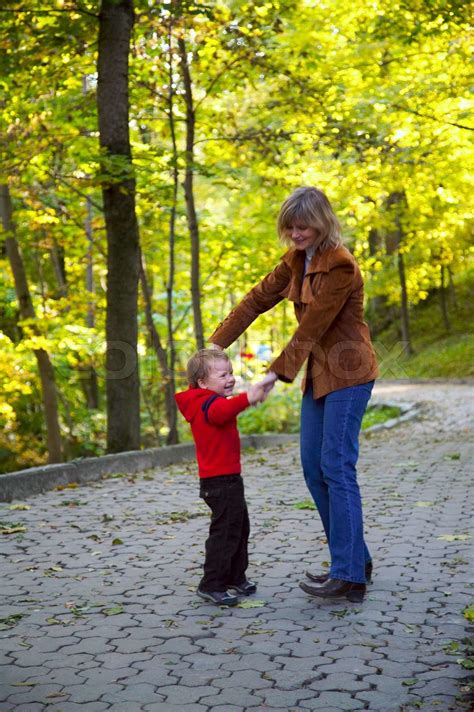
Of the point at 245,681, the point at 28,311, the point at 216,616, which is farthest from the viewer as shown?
the point at 28,311

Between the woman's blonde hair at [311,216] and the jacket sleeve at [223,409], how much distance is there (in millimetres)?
911

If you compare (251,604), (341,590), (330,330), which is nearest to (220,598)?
(251,604)

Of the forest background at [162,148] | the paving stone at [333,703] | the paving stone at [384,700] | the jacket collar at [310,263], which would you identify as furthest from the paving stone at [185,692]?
the forest background at [162,148]

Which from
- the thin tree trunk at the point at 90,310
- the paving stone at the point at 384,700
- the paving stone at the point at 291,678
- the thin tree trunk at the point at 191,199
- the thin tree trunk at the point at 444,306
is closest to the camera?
the paving stone at the point at 384,700

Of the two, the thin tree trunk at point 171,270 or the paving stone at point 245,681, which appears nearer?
the paving stone at point 245,681

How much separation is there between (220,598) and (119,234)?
8073 mm

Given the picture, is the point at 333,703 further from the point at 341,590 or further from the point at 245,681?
the point at 341,590

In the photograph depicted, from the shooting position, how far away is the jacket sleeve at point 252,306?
18.0 feet

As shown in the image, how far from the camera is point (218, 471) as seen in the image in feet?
17.5

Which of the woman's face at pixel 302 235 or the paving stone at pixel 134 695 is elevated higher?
the woman's face at pixel 302 235

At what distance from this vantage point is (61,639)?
4.55 m

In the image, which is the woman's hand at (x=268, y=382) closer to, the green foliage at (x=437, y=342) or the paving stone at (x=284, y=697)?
the paving stone at (x=284, y=697)

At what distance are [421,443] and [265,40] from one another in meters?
6.35

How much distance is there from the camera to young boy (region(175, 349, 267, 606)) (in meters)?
5.23
